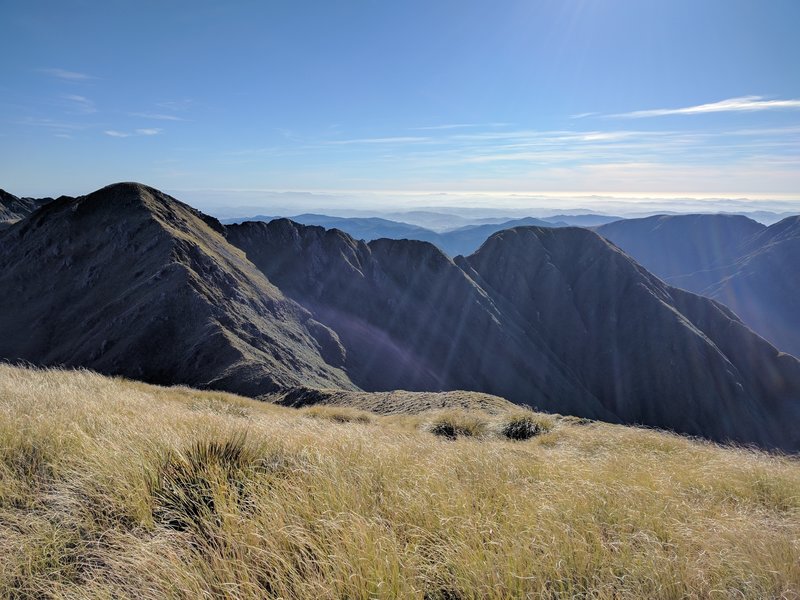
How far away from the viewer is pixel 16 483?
11.8 feet

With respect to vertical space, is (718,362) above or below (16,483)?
below

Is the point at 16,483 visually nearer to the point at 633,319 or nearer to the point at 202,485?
the point at 202,485

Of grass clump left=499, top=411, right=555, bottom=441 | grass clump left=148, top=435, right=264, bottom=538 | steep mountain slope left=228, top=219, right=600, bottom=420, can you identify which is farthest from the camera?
steep mountain slope left=228, top=219, right=600, bottom=420

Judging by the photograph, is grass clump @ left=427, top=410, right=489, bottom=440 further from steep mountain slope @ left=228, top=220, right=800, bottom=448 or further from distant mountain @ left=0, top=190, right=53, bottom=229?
distant mountain @ left=0, top=190, right=53, bottom=229

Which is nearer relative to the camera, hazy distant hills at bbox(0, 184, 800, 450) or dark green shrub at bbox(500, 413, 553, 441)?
dark green shrub at bbox(500, 413, 553, 441)

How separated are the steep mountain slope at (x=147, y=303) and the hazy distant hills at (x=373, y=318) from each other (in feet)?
0.68

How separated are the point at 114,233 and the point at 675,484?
6228 centimetres

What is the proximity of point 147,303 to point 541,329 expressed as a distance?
276ft

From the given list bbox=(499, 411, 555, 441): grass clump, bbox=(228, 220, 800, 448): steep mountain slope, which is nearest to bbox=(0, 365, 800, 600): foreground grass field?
bbox=(499, 411, 555, 441): grass clump

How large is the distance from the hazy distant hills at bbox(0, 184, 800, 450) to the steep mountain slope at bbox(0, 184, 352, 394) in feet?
0.68

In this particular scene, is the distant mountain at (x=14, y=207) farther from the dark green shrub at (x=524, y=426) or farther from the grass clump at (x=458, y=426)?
the dark green shrub at (x=524, y=426)

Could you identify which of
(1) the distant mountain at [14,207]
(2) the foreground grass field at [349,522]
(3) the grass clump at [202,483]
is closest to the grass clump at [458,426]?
(2) the foreground grass field at [349,522]

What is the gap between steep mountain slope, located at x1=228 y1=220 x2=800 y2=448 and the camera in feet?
236

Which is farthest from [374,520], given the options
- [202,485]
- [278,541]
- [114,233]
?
[114,233]
